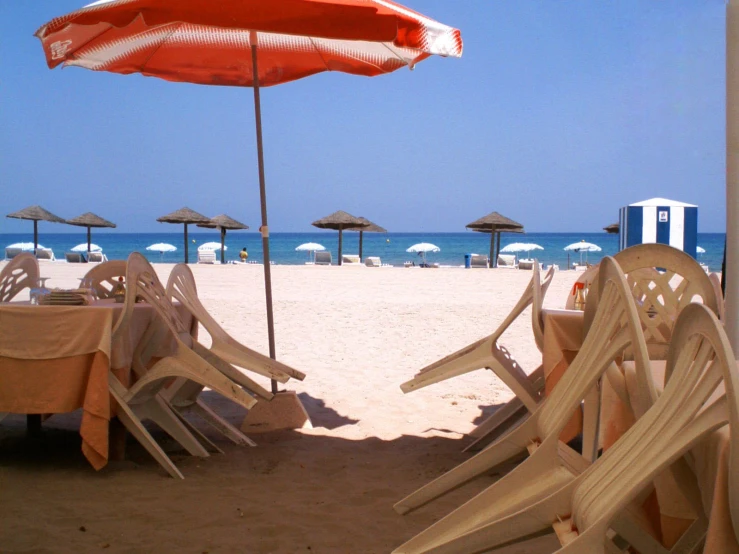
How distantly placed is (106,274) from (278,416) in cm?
133

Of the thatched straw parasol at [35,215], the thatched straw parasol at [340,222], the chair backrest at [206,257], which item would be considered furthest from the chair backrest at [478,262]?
the thatched straw parasol at [35,215]

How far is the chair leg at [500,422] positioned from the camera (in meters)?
3.39

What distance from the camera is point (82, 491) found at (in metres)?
2.71

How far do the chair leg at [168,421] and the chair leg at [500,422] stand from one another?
50.3 inches

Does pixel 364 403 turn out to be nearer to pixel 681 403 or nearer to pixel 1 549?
pixel 1 549

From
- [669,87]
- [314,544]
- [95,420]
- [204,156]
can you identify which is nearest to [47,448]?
[95,420]

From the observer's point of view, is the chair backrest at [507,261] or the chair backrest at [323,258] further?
the chair backrest at [507,261]

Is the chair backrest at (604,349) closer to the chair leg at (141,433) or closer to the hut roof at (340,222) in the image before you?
the chair leg at (141,433)

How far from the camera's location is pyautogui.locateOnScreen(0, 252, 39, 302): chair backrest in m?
3.76

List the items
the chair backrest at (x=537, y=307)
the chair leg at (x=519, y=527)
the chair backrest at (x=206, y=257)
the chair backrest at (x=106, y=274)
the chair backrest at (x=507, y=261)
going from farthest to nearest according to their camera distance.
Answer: the chair backrest at (x=507, y=261) < the chair backrest at (x=206, y=257) < the chair backrest at (x=106, y=274) < the chair backrest at (x=537, y=307) < the chair leg at (x=519, y=527)

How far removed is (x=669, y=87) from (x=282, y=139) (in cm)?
11831

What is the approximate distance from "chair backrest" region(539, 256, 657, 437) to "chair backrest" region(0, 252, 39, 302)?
9.99 ft

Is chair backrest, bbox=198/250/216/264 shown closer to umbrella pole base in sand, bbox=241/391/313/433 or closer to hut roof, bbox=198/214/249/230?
hut roof, bbox=198/214/249/230

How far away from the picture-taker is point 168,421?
10.2 ft
